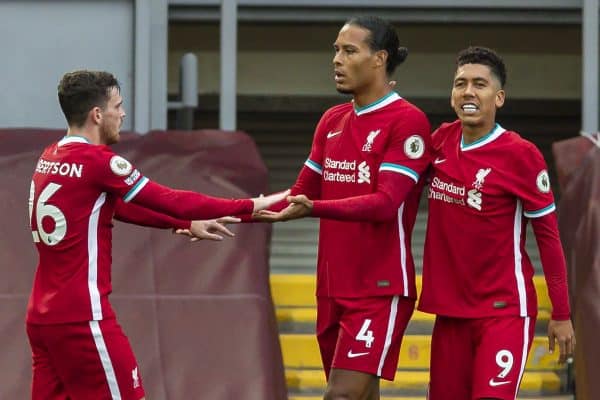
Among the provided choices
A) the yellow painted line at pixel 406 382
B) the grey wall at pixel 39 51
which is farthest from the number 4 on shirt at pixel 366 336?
the grey wall at pixel 39 51

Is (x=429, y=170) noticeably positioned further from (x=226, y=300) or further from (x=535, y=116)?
(x=535, y=116)

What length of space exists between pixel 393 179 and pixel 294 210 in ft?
1.39

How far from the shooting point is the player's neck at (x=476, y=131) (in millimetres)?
5930

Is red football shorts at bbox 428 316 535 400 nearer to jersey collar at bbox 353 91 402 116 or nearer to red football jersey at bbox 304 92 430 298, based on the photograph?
red football jersey at bbox 304 92 430 298

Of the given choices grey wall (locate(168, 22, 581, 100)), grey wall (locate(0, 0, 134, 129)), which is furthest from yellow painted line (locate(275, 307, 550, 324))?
grey wall (locate(168, 22, 581, 100))

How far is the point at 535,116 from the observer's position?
12320mm

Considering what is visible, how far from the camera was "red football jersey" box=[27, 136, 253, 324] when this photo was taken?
5.52 m

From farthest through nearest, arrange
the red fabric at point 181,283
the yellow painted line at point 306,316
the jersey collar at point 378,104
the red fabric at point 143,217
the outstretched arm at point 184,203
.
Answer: the yellow painted line at point 306,316 → the red fabric at point 181,283 → the red fabric at point 143,217 → the jersey collar at point 378,104 → the outstretched arm at point 184,203

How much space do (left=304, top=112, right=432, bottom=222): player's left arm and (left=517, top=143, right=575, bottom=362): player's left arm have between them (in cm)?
43

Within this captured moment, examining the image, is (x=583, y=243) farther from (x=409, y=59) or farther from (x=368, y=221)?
(x=409, y=59)

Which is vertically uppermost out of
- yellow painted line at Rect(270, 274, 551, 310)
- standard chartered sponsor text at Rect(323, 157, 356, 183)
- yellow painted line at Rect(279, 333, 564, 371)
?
standard chartered sponsor text at Rect(323, 157, 356, 183)

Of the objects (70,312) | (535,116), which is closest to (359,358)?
(70,312)

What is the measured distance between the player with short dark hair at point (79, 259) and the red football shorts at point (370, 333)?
0.87 metres

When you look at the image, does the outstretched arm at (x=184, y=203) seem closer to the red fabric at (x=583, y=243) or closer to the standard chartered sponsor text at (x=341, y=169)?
the standard chartered sponsor text at (x=341, y=169)
